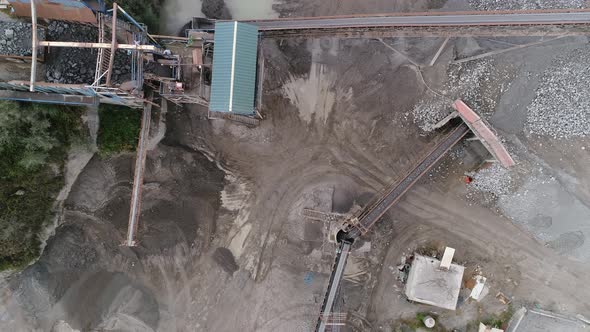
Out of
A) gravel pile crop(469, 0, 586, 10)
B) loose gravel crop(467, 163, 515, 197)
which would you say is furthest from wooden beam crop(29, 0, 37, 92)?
loose gravel crop(467, 163, 515, 197)

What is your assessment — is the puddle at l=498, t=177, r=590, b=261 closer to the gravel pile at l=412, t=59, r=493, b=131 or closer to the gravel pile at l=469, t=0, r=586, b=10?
the gravel pile at l=412, t=59, r=493, b=131

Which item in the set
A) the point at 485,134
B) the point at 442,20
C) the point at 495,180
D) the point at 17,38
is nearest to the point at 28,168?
the point at 17,38

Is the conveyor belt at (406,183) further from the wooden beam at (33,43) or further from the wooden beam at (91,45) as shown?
the wooden beam at (33,43)

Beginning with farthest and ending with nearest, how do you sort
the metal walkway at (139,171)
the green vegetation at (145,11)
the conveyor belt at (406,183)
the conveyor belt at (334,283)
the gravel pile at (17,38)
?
the metal walkway at (139,171), the conveyor belt at (334,283), the conveyor belt at (406,183), the green vegetation at (145,11), the gravel pile at (17,38)

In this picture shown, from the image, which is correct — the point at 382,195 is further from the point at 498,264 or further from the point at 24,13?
the point at 24,13

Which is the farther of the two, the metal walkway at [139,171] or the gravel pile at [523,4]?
the gravel pile at [523,4]

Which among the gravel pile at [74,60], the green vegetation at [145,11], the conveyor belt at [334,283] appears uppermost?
the green vegetation at [145,11]

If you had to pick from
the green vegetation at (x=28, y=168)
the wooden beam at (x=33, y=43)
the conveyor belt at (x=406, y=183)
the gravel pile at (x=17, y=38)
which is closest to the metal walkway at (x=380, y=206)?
the conveyor belt at (x=406, y=183)

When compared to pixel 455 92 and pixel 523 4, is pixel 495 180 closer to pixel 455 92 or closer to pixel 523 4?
pixel 455 92
